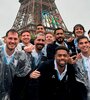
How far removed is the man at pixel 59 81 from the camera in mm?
5227

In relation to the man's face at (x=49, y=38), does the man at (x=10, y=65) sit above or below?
below

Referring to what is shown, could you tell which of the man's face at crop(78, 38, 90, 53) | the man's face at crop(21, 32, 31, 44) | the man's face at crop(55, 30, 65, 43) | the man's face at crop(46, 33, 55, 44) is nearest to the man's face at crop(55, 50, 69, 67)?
the man's face at crop(78, 38, 90, 53)

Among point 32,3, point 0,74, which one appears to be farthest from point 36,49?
point 32,3

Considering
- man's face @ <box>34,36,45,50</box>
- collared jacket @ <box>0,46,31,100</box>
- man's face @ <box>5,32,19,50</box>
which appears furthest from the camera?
man's face @ <box>34,36,45,50</box>

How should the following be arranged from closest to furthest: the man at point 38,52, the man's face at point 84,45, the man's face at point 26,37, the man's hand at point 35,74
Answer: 1. the man's hand at point 35,74
2. the man's face at point 84,45
3. the man at point 38,52
4. the man's face at point 26,37

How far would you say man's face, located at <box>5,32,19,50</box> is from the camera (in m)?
5.45

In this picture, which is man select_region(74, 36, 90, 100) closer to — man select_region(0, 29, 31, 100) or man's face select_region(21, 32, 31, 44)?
man select_region(0, 29, 31, 100)

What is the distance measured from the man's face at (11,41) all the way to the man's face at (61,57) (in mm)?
901

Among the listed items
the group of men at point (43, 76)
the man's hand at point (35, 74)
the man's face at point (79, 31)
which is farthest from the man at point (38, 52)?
the man's face at point (79, 31)

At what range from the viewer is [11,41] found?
18.0 ft

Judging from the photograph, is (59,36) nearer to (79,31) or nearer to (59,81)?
(79,31)

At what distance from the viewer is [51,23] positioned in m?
45.1

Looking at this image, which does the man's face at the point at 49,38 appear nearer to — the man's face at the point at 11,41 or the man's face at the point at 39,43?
the man's face at the point at 39,43

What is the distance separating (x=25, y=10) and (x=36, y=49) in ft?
121
